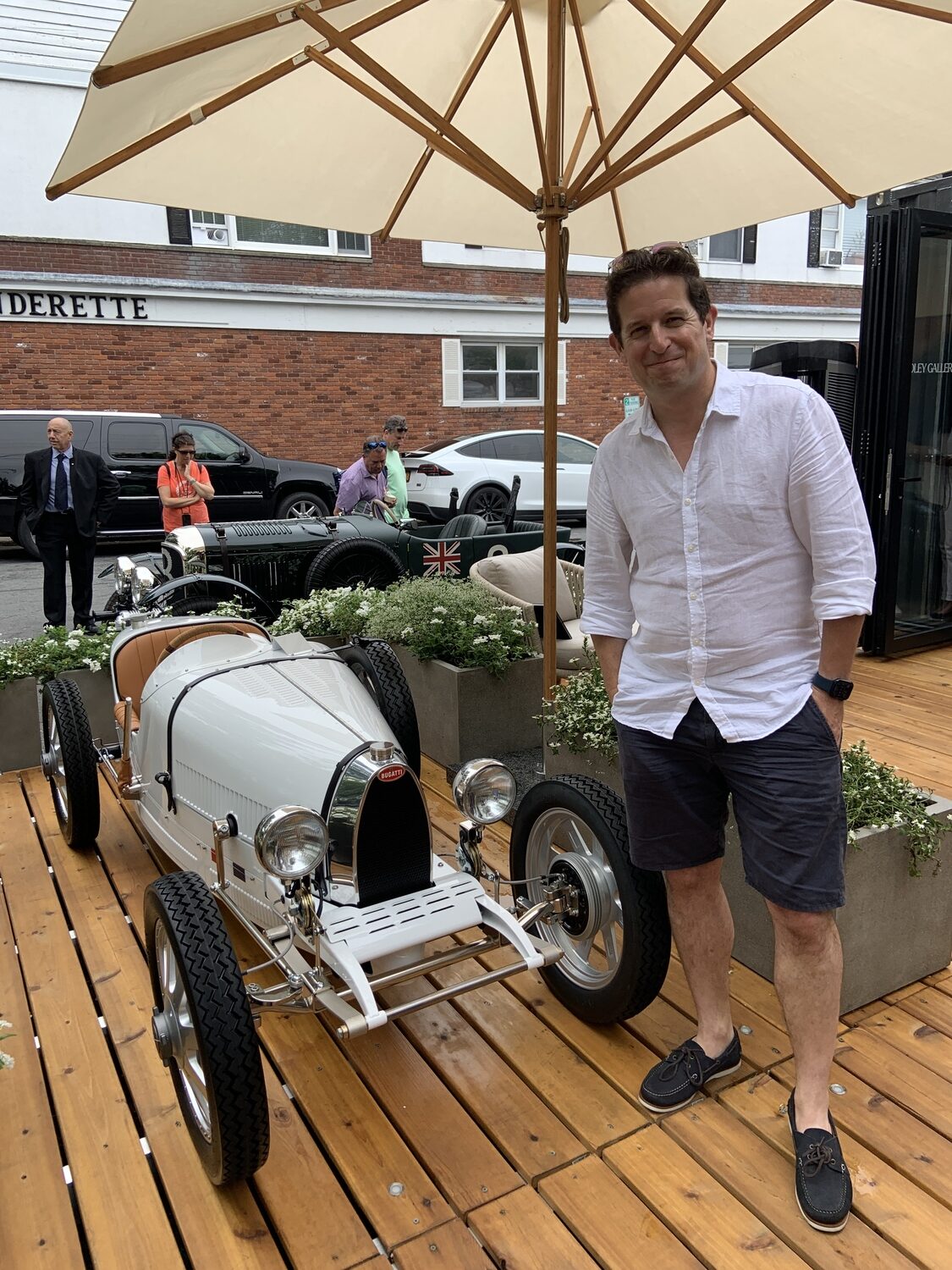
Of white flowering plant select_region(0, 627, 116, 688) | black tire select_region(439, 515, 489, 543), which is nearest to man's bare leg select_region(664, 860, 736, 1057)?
white flowering plant select_region(0, 627, 116, 688)

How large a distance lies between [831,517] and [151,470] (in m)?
11.5

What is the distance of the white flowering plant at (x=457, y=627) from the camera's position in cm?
464

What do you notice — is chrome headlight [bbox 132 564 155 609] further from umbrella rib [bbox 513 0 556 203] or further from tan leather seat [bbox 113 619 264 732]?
umbrella rib [bbox 513 0 556 203]

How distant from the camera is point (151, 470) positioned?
12.1 m

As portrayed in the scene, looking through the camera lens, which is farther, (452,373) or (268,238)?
(452,373)

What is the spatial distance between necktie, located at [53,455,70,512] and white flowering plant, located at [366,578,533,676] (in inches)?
156

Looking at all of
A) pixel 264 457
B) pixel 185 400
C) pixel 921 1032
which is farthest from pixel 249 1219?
pixel 185 400

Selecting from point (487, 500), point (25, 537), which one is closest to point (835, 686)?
point (25, 537)

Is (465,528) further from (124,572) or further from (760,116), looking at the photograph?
(760,116)

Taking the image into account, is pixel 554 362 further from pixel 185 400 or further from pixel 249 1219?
pixel 185 400

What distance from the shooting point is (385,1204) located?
6.87ft

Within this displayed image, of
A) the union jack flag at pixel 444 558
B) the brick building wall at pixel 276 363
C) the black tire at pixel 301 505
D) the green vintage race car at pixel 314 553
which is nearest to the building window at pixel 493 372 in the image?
the brick building wall at pixel 276 363

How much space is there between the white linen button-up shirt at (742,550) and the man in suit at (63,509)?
6594 millimetres

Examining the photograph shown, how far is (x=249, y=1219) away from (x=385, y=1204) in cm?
30
